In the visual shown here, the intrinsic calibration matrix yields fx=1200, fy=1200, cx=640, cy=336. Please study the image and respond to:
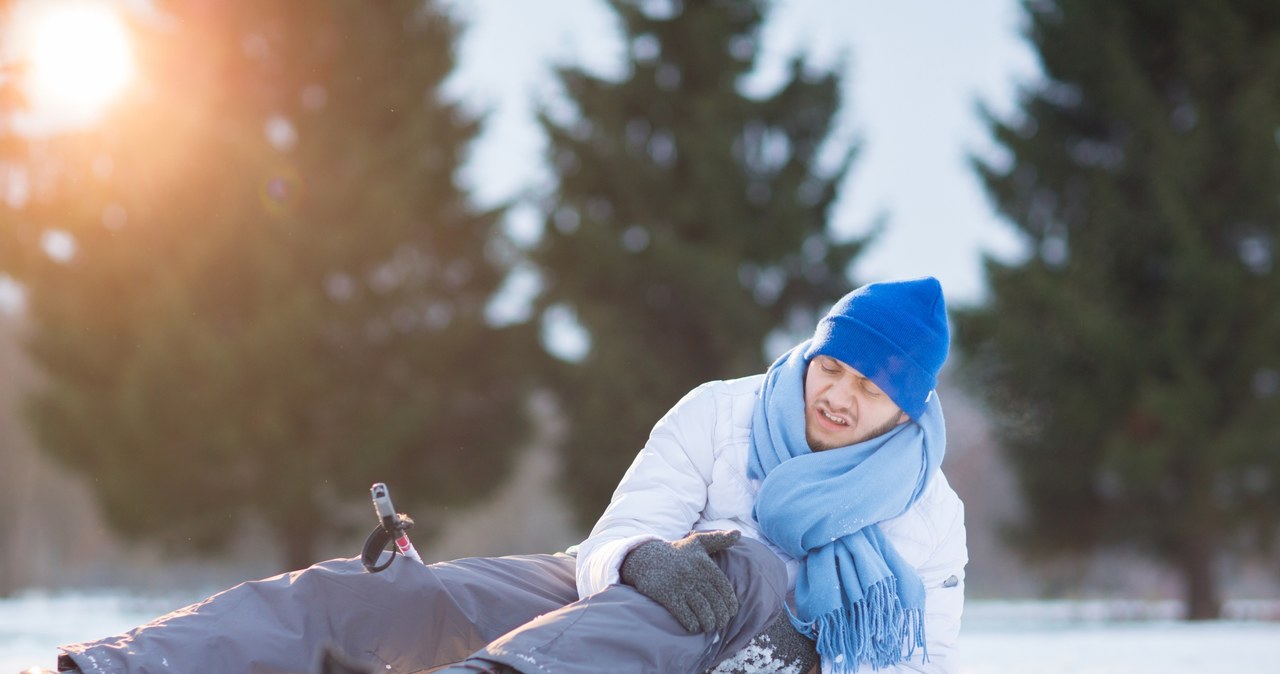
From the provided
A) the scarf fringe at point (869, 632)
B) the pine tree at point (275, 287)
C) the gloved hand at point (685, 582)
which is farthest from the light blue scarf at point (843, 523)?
the pine tree at point (275, 287)

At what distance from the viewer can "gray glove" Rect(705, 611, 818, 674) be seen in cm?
197

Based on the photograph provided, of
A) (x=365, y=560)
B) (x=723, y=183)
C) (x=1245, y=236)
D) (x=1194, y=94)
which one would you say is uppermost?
(x=723, y=183)

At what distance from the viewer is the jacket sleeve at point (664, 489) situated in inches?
81.1

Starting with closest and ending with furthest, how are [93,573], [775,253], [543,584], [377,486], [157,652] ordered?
1. [157,652]
2. [377,486]
3. [543,584]
4. [775,253]
5. [93,573]

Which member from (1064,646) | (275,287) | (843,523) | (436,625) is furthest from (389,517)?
(275,287)

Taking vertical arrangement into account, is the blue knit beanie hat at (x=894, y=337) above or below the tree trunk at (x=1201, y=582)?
below

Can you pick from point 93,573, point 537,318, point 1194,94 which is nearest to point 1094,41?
point 1194,94

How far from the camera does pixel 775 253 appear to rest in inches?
522

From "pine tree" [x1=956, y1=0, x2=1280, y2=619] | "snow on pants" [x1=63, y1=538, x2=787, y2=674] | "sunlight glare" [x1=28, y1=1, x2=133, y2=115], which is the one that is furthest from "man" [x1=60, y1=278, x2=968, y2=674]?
"pine tree" [x1=956, y1=0, x2=1280, y2=619]

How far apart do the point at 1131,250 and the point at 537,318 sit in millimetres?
6256

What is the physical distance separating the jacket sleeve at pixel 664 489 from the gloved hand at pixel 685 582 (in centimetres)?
10

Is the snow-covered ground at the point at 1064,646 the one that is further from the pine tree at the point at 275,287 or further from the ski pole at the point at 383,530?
the pine tree at the point at 275,287

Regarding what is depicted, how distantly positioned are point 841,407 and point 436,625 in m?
0.85

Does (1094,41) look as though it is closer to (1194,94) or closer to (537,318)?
(1194,94)
